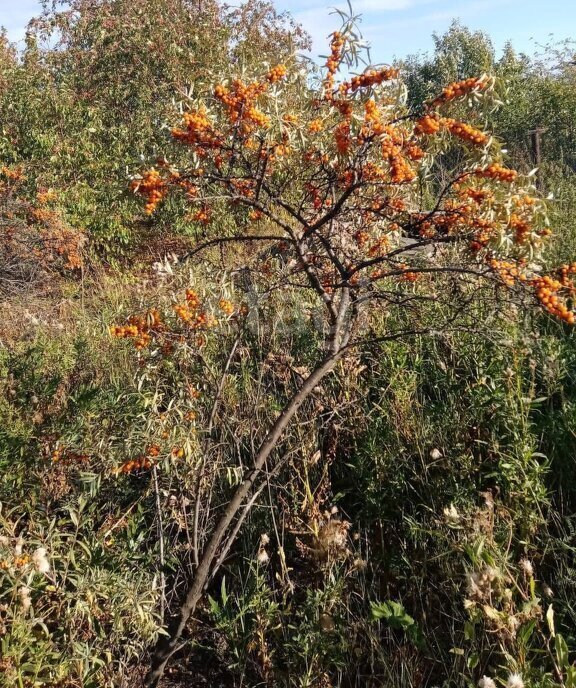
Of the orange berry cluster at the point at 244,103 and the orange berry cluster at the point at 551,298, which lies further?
the orange berry cluster at the point at 244,103

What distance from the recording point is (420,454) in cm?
260

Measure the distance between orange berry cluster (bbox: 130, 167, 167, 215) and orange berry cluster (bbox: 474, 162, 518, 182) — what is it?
1.01m

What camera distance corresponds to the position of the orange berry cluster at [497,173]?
1820 millimetres

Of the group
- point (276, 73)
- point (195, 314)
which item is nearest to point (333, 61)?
point (276, 73)

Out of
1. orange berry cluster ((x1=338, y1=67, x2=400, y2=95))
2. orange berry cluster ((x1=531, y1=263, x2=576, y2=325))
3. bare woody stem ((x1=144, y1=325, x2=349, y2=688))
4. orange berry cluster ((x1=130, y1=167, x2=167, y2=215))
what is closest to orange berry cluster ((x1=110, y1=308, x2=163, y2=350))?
orange berry cluster ((x1=130, y1=167, x2=167, y2=215))

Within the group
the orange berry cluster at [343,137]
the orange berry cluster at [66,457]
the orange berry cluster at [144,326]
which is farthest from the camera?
the orange berry cluster at [66,457]

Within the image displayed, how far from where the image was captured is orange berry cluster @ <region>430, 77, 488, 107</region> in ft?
6.21

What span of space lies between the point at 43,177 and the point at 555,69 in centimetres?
1725

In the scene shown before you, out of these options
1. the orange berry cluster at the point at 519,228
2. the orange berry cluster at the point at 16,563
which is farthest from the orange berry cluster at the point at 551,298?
the orange berry cluster at the point at 16,563

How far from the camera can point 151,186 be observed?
6.43 ft

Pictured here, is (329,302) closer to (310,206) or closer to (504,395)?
(310,206)

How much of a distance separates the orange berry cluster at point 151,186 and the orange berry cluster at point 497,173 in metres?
1.01

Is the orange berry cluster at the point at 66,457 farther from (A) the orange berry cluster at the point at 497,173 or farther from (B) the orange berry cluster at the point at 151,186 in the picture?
(A) the orange berry cluster at the point at 497,173

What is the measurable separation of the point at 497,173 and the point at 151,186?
3.55 ft
